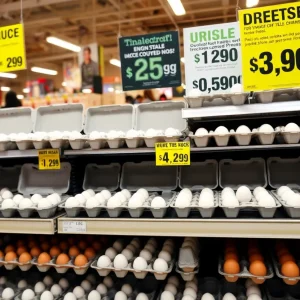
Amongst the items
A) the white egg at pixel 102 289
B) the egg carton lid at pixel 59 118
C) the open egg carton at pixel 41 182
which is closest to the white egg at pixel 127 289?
the white egg at pixel 102 289

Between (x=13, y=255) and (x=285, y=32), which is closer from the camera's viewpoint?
(x=285, y=32)

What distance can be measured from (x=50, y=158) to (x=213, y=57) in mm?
1340

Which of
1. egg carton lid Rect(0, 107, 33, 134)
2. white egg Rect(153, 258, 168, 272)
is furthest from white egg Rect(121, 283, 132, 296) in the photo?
egg carton lid Rect(0, 107, 33, 134)

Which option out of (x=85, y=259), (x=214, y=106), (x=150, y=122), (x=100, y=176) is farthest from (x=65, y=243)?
(x=214, y=106)

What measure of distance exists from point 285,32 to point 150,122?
3.54 feet

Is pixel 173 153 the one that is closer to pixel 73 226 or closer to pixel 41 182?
pixel 73 226

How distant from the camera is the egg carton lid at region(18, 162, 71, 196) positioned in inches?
100

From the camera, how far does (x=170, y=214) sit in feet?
6.12

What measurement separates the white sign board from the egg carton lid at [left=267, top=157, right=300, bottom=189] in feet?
1.99

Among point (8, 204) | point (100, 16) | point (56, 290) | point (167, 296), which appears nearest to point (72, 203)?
point (8, 204)

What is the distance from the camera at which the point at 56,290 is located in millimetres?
2121

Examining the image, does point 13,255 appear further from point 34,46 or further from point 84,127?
point 34,46

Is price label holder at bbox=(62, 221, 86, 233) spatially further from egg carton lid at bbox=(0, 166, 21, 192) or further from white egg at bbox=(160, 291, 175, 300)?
egg carton lid at bbox=(0, 166, 21, 192)

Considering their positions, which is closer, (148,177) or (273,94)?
(273,94)
